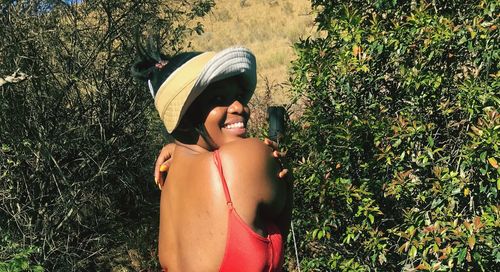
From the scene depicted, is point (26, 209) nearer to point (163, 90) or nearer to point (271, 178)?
point (163, 90)

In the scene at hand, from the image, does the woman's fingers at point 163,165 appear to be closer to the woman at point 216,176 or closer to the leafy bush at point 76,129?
the woman at point 216,176

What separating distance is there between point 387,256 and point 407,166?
0.73 meters

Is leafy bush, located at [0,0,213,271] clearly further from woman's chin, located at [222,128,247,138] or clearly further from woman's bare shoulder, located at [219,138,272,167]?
woman's bare shoulder, located at [219,138,272,167]

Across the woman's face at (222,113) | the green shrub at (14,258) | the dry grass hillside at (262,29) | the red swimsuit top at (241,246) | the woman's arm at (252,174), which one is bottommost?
the dry grass hillside at (262,29)

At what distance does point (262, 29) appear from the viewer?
23.5m

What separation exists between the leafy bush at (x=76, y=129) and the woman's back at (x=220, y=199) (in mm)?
2888

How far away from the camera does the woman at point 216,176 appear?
69.6 inches

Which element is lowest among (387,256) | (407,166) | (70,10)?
(387,256)

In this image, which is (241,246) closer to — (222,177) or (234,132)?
(222,177)

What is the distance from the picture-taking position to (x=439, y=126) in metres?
3.53

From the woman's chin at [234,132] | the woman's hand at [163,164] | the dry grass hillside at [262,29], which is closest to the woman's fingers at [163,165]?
the woman's hand at [163,164]

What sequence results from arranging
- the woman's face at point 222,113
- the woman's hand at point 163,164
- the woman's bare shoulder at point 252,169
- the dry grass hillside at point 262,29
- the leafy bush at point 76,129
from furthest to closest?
the dry grass hillside at point 262,29, the leafy bush at point 76,129, the woman's hand at point 163,164, the woman's face at point 222,113, the woman's bare shoulder at point 252,169

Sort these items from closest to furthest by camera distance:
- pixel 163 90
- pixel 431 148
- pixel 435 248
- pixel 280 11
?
pixel 163 90
pixel 435 248
pixel 431 148
pixel 280 11

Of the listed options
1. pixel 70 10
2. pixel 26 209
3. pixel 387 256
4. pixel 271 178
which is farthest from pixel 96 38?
pixel 271 178
